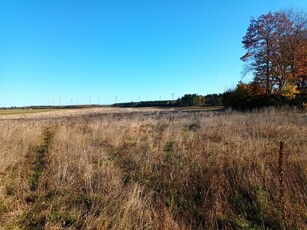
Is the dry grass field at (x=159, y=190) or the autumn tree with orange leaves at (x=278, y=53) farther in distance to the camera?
the autumn tree with orange leaves at (x=278, y=53)

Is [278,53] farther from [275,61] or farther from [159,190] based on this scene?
[159,190]

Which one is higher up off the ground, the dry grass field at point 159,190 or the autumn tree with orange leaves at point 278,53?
the autumn tree with orange leaves at point 278,53

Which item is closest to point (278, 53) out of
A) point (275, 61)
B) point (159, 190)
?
point (275, 61)

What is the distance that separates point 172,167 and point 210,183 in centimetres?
Answer: 117

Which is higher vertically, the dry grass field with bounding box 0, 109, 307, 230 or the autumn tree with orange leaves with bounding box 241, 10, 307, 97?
the autumn tree with orange leaves with bounding box 241, 10, 307, 97

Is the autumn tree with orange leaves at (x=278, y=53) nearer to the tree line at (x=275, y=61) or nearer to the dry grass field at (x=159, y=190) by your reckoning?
the tree line at (x=275, y=61)

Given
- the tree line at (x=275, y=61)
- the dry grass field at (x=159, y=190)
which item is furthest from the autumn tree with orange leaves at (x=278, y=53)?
the dry grass field at (x=159, y=190)

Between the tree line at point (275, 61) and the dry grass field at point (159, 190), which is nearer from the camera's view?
the dry grass field at point (159, 190)

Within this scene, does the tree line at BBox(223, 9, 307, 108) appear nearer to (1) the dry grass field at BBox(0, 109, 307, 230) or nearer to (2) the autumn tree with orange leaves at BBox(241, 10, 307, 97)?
(2) the autumn tree with orange leaves at BBox(241, 10, 307, 97)

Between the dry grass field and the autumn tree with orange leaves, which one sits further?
the autumn tree with orange leaves

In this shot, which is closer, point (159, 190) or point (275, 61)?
point (159, 190)

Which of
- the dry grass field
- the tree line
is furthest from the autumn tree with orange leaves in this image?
the dry grass field

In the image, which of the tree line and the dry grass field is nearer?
the dry grass field

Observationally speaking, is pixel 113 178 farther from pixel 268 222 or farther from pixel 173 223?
pixel 268 222
